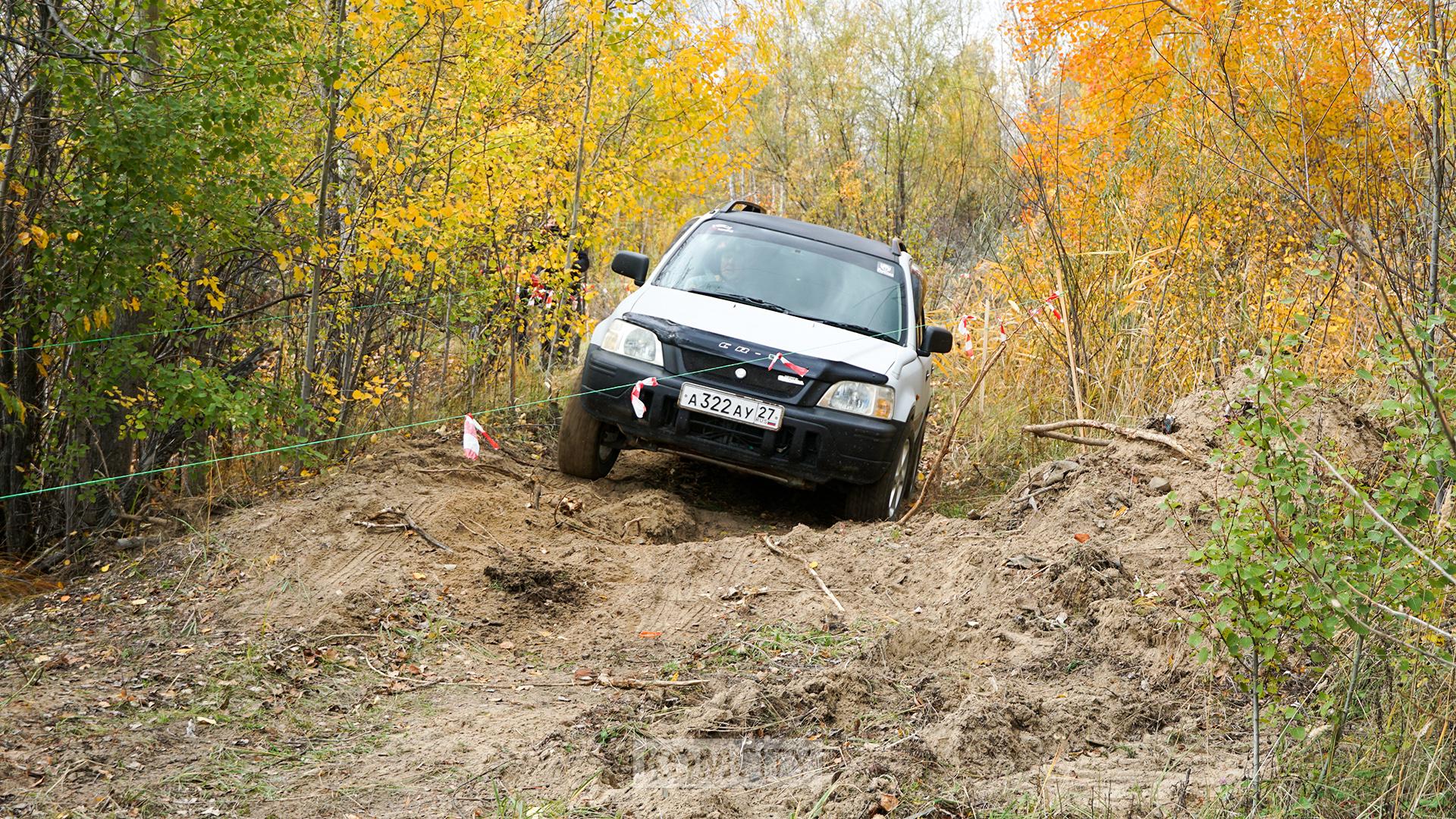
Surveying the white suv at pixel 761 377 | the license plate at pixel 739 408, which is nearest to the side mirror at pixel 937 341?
the white suv at pixel 761 377

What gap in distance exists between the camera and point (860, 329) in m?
7.76

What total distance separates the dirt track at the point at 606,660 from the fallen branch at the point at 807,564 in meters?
0.04

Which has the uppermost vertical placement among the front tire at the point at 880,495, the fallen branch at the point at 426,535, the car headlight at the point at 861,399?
the car headlight at the point at 861,399

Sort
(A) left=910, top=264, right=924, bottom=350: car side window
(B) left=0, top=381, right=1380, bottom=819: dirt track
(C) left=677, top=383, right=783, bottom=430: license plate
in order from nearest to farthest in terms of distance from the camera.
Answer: (B) left=0, top=381, right=1380, bottom=819: dirt track, (C) left=677, top=383, right=783, bottom=430: license plate, (A) left=910, top=264, right=924, bottom=350: car side window

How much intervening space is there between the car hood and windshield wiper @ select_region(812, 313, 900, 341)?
59mm

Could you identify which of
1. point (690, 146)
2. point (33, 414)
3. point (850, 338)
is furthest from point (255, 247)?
point (690, 146)

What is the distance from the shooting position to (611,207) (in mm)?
10133

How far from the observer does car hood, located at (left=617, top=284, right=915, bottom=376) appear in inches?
281

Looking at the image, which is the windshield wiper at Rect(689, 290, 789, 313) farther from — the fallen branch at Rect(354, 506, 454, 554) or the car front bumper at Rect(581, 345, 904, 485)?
the fallen branch at Rect(354, 506, 454, 554)

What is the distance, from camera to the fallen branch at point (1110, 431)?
6785 mm

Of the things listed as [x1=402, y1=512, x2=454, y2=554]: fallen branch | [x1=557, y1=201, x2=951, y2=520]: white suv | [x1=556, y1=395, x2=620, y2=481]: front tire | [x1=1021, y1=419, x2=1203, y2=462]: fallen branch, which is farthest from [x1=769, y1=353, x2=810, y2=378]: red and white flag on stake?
[x1=402, y1=512, x2=454, y2=554]: fallen branch

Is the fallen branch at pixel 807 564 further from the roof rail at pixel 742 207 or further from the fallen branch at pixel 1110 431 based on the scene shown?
the roof rail at pixel 742 207

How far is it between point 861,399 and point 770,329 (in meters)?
0.72

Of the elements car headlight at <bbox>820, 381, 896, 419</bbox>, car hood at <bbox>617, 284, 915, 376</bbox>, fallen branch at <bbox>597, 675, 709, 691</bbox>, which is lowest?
fallen branch at <bbox>597, 675, 709, 691</bbox>
